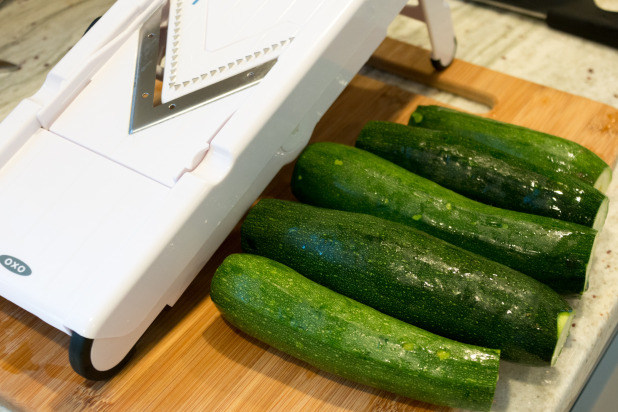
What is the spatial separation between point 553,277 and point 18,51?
1.67 metres

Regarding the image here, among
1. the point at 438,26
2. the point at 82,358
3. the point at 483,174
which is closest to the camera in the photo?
the point at 82,358

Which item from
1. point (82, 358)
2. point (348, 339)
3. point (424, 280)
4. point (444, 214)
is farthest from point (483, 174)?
point (82, 358)

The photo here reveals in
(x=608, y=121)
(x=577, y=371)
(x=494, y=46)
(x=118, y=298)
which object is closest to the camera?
(x=118, y=298)

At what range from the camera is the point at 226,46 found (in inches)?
54.1

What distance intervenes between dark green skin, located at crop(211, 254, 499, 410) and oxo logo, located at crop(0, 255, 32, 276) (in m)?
0.33

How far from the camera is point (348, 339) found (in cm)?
116

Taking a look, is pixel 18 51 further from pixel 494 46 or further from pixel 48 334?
pixel 494 46

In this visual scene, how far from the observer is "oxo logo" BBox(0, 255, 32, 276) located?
3.82 ft

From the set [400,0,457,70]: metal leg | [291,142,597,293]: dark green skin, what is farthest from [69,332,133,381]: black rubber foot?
[400,0,457,70]: metal leg

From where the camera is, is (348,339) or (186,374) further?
(186,374)

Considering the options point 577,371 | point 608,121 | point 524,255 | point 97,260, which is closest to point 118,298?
point 97,260

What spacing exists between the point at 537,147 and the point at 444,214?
0.99 feet

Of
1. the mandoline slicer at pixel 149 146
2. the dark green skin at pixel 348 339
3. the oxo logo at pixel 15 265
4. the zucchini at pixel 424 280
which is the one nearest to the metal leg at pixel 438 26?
the mandoline slicer at pixel 149 146

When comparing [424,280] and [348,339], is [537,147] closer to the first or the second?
[424,280]
